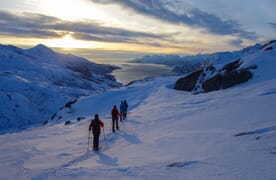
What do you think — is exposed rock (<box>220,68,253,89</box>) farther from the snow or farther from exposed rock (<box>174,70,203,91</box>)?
the snow

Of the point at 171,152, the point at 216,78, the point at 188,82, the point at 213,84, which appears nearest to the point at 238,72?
the point at 216,78

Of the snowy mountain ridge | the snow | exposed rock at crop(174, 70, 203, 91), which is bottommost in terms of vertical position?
the snow

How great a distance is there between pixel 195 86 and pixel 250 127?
2486 centimetres

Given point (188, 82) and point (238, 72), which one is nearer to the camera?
point (238, 72)

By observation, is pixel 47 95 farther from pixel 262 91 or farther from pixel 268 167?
pixel 268 167

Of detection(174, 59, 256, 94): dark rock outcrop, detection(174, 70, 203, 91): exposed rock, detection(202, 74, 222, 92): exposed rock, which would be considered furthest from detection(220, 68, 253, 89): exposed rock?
detection(174, 70, 203, 91): exposed rock

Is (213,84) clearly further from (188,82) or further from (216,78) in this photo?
(188,82)

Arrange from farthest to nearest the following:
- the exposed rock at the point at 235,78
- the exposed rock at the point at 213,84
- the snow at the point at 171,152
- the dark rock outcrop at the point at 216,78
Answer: the exposed rock at the point at 213,84 → the dark rock outcrop at the point at 216,78 → the exposed rock at the point at 235,78 → the snow at the point at 171,152

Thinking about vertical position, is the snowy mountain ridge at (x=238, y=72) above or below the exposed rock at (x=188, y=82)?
above

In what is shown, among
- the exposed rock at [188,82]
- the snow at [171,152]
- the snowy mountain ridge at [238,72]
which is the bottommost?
the snow at [171,152]

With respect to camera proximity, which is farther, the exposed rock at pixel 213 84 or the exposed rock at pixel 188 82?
the exposed rock at pixel 188 82

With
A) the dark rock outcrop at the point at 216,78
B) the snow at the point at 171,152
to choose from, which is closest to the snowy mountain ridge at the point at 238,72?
the dark rock outcrop at the point at 216,78

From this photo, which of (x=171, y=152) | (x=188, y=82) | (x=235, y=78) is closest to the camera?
(x=171, y=152)

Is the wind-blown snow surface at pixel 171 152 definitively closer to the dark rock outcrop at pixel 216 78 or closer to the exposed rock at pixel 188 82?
the dark rock outcrop at pixel 216 78
